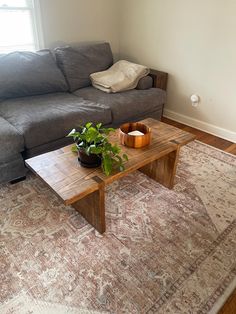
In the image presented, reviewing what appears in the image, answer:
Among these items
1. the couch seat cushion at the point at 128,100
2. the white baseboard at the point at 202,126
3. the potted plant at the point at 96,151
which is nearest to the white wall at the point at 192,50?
the white baseboard at the point at 202,126

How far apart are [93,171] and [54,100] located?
1.23 meters

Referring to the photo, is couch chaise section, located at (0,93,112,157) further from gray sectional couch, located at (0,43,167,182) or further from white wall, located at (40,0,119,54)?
white wall, located at (40,0,119,54)

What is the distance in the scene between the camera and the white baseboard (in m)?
2.67

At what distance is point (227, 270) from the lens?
4.35 feet

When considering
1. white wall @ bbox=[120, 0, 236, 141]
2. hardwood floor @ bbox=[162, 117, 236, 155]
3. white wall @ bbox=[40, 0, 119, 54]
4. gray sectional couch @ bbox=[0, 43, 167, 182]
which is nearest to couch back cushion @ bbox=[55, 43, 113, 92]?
gray sectional couch @ bbox=[0, 43, 167, 182]

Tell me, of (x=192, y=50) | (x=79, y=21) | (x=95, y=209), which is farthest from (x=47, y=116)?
(x=192, y=50)

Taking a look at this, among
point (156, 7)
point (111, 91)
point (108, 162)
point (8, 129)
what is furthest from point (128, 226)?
point (156, 7)

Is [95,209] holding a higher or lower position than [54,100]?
lower

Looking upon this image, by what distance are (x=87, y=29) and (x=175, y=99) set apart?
55.4 inches

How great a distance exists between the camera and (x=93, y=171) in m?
1.38

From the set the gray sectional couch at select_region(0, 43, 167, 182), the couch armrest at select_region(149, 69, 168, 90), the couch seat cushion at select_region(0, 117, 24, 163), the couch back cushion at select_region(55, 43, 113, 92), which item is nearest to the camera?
the couch seat cushion at select_region(0, 117, 24, 163)

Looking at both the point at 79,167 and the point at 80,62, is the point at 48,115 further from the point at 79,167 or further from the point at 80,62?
the point at 80,62

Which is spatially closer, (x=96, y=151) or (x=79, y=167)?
(x=96, y=151)

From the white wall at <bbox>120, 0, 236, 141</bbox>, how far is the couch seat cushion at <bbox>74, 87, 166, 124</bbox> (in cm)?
42
